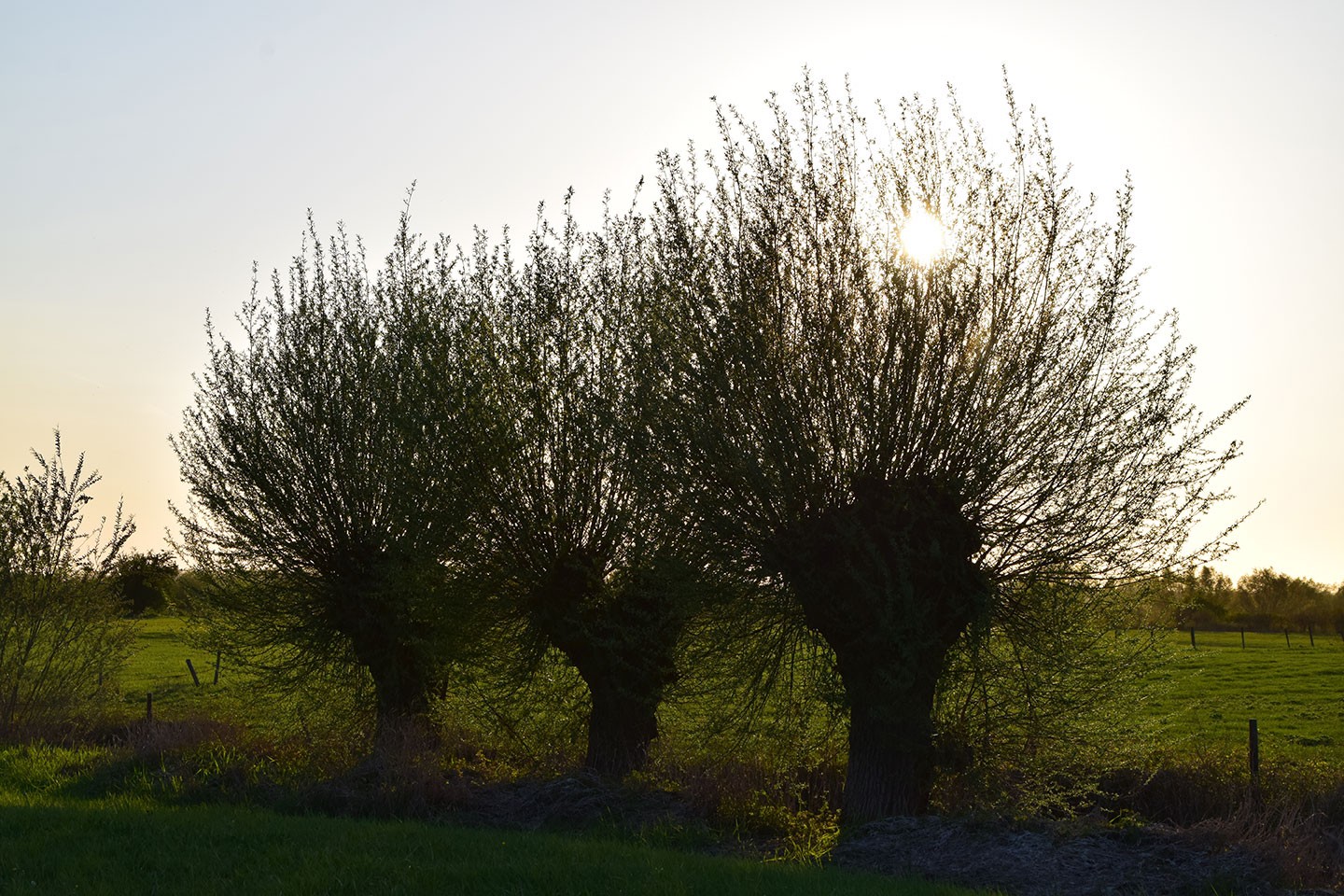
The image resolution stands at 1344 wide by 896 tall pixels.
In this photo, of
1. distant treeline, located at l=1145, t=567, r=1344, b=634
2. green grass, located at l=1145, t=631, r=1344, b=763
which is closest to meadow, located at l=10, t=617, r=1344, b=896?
green grass, located at l=1145, t=631, r=1344, b=763

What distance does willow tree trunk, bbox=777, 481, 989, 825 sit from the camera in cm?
1232

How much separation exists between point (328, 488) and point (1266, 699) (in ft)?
115

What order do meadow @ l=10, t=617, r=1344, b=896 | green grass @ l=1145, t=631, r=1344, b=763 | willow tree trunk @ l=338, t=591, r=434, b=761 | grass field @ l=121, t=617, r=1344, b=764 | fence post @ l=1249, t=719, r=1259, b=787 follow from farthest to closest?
green grass @ l=1145, t=631, r=1344, b=763 → grass field @ l=121, t=617, r=1344, b=764 → willow tree trunk @ l=338, t=591, r=434, b=761 → fence post @ l=1249, t=719, r=1259, b=787 → meadow @ l=10, t=617, r=1344, b=896

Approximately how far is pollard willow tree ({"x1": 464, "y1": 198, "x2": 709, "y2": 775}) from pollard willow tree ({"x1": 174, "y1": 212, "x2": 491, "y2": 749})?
3.77 feet

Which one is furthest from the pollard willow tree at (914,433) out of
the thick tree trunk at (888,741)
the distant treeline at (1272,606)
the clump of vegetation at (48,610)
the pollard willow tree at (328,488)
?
the distant treeline at (1272,606)

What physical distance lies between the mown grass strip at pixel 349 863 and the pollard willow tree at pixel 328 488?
6.29m

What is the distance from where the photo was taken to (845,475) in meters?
12.9

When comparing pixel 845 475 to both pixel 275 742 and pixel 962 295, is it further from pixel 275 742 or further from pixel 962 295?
pixel 275 742

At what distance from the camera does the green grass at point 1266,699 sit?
26531mm

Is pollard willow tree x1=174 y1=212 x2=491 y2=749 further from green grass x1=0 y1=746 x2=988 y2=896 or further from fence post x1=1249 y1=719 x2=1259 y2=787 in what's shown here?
fence post x1=1249 y1=719 x2=1259 y2=787

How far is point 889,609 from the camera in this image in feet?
39.6

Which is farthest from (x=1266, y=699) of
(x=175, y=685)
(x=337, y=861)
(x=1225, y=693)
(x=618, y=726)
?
(x=175, y=685)

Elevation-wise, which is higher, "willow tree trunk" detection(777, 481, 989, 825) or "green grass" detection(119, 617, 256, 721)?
"willow tree trunk" detection(777, 481, 989, 825)

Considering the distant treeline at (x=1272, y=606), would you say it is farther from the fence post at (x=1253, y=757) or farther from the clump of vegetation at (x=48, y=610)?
the clump of vegetation at (x=48, y=610)
